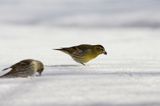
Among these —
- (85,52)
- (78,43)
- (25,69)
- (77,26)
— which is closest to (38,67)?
(25,69)

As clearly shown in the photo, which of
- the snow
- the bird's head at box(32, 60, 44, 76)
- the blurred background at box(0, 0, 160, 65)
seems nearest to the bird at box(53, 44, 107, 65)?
the snow

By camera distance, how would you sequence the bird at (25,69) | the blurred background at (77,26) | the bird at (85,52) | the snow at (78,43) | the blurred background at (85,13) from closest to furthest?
the snow at (78,43), the bird at (25,69), the bird at (85,52), the blurred background at (77,26), the blurred background at (85,13)

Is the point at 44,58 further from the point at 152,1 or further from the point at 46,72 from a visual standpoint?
the point at 152,1

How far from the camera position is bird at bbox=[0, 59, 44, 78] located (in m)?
5.64

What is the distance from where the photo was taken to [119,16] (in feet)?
47.2

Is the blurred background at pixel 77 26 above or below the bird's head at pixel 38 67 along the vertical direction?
above

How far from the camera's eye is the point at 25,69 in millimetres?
5711

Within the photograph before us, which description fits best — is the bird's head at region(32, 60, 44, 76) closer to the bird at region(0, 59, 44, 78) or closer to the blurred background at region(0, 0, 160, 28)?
the bird at region(0, 59, 44, 78)

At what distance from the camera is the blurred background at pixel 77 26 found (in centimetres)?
962

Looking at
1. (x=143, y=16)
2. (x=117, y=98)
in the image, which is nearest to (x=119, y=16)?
(x=143, y=16)

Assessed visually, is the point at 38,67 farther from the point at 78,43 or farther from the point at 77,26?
the point at 77,26

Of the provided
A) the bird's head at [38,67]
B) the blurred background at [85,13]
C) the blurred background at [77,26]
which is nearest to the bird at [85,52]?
the blurred background at [77,26]

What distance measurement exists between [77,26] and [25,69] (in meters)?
8.20

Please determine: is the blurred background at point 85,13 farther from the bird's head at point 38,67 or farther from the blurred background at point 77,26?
the bird's head at point 38,67
